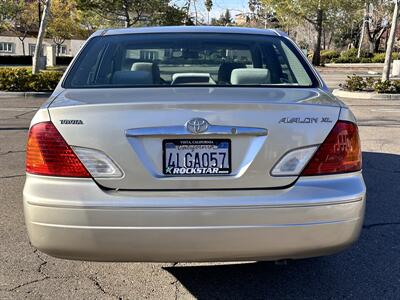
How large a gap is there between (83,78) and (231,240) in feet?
5.46

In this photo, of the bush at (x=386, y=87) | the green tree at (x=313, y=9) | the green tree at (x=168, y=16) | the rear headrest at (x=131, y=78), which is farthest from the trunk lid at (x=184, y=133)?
the green tree at (x=313, y=9)

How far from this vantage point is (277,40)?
3.98 m

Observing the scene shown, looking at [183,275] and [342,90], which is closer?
[183,275]

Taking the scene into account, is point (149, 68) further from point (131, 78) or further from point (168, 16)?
point (168, 16)

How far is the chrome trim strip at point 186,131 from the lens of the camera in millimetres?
2564

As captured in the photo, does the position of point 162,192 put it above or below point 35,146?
below

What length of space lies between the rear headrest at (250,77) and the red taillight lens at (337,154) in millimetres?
954

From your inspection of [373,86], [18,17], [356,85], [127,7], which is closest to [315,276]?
[356,85]

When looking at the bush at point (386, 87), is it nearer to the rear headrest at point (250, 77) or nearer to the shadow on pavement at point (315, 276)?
the shadow on pavement at point (315, 276)

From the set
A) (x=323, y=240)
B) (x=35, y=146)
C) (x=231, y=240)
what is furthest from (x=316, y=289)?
(x=35, y=146)

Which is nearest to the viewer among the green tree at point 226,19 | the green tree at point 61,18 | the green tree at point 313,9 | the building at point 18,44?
the green tree at point 313,9

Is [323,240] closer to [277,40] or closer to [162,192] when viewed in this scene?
[162,192]

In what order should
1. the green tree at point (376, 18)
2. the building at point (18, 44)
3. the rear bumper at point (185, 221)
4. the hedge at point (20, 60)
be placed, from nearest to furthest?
the rear bumper at point (185, 221) < the hedge at point (20, 60) < the green tree at point (376, 18) < the building at point (18, 44)

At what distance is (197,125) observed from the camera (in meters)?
2.56
